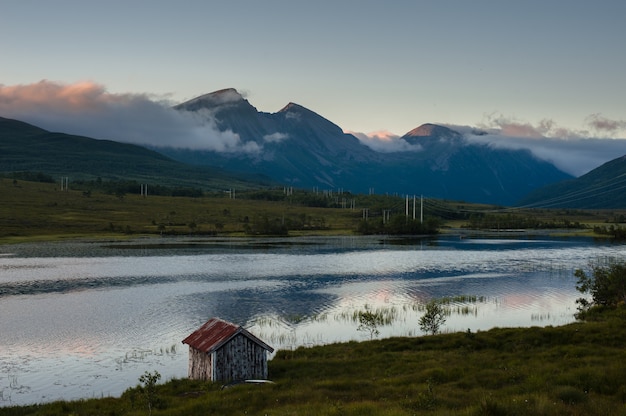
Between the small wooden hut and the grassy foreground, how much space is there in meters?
1.01

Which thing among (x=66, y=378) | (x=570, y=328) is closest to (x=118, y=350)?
(x=66, y=378)

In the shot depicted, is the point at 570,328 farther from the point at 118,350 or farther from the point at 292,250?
the point at 292,250

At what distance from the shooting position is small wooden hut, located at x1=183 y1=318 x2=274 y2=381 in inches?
1291

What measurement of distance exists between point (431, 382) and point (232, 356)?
37.5 ft

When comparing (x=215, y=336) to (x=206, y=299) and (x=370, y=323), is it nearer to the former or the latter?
(x=370, y=323)

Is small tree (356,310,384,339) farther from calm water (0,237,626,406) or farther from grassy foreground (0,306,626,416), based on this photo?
grassy foreground (0,306,626,416)

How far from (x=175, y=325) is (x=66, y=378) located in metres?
18.1

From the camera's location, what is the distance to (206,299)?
72438 millimetres

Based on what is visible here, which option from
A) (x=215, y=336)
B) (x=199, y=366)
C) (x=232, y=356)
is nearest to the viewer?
(x=232, y=356)

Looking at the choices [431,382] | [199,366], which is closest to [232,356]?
[199,366]

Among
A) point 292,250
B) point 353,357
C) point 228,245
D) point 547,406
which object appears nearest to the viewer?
point 547,406

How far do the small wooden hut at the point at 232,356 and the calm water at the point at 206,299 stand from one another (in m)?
5.49

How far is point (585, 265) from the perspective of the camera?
10738 centimetres

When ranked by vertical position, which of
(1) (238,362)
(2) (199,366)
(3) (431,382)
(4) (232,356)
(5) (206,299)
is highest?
→ (3) (431,382)
